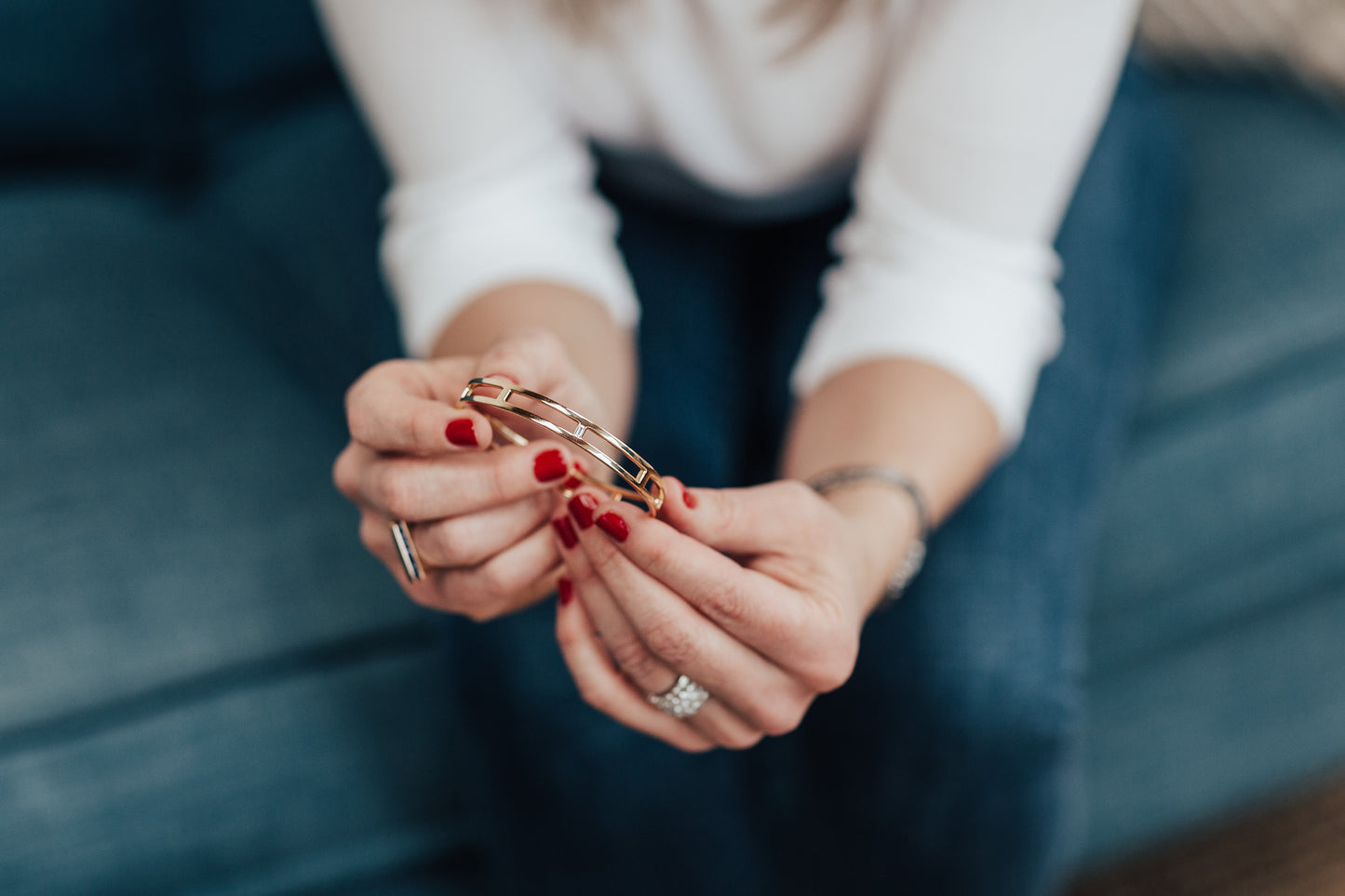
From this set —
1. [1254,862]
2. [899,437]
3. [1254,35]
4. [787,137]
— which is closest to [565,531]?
[899,437]

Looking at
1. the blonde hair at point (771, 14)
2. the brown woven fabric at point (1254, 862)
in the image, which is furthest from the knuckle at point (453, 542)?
the brown woven fabric at point (1254, 862)

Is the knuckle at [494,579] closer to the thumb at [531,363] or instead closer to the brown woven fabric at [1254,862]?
the thumb at [531,363]

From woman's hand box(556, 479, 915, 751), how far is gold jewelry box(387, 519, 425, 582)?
0.27 feet

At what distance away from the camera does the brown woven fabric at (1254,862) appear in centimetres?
104

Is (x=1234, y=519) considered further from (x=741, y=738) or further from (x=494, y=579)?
(x=494, y=579)

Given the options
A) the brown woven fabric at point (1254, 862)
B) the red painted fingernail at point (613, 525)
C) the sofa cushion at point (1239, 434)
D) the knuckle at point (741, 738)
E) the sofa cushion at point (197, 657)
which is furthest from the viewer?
the brown woven fabric at point (1254, 862)

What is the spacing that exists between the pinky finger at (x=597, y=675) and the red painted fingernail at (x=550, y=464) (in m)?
0.10

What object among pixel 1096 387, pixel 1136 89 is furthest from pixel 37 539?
pixel 1136 89

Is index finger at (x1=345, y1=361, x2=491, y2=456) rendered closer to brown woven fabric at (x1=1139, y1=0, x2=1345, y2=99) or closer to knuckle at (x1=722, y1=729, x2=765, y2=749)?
knuckle at (x1=722, y1=729, x2=765, y2=749)

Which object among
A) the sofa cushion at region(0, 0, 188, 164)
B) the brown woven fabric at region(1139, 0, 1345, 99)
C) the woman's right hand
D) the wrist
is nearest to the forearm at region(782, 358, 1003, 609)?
the wrist

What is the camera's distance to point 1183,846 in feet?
3.55

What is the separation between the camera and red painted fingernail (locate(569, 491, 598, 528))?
0.46 m

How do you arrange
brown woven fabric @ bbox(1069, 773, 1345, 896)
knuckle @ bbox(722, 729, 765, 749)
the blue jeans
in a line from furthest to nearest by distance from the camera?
1. brown woven fabric @ bbox(1069, 773, 1345, 896)
2. the blue jeans
3. knuckle @ bbox(722, 729, 765, 749)

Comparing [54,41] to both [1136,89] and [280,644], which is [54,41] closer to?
[280,644]
